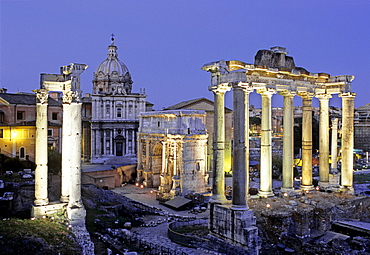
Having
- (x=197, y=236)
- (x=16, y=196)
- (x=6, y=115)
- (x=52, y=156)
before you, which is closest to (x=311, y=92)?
(x=197, y=236)

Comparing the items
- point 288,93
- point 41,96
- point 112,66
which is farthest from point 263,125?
point 112,66

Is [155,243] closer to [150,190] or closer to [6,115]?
[150,190]

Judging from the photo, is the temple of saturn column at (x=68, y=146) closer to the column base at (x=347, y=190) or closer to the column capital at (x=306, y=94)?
the column capital at (x=306, y=94)

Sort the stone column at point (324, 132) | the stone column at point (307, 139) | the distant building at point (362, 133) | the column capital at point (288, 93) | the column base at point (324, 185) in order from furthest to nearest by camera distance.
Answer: the distant building at point (362, 133) < the column base at point (324, 185) < the stone column at point (324, 132) < the stone column at point (307, 139) < the column capital at point (288, 93)

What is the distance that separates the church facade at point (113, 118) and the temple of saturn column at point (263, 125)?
1056 inches

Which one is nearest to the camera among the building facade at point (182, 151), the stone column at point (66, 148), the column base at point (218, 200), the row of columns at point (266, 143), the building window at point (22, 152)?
the row of columns at point (266, 143)

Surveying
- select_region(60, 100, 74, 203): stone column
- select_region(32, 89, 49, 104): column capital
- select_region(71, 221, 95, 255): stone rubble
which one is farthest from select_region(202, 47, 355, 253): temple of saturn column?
select_region(32, 89, 49, 104): column capital

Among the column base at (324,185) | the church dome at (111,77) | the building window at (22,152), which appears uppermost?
the church dome at (111,77)

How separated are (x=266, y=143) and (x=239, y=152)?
3759mm

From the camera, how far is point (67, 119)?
49.9 feet

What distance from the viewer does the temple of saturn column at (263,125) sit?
1283cm

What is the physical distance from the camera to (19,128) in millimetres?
32875

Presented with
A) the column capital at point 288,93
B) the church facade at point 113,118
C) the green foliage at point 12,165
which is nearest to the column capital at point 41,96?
the column capital at point 288,93

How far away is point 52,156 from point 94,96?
43.2 feet
